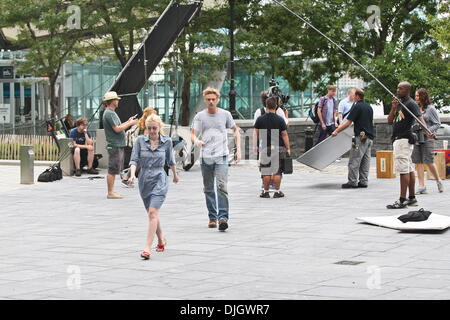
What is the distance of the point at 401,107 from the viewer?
14.6 m

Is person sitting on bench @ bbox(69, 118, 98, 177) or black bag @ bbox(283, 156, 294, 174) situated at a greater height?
person sitting on bench @ bbox(69, 118, 98, 177)

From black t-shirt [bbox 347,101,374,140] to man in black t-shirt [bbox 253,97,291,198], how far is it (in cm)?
161

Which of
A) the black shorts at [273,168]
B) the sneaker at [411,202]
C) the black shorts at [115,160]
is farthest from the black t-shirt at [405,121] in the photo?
the black shorts at [115,160]

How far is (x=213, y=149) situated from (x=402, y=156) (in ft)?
10.5

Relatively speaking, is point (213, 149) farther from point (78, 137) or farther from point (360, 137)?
point (78, 137)

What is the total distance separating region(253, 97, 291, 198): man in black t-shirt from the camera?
1619 centimetres

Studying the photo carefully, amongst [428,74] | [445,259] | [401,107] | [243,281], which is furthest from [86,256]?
[428,74]

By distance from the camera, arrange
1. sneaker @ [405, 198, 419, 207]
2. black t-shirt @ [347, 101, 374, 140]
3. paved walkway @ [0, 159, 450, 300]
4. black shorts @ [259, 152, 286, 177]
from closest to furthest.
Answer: paved walkway @ [0, 159, 450, 300]
sneaker @ [405, 198, 419, 207]
black shorts @ [259, 152, 286, 177]
black t-shirt @ [347, 101, 374, 140]

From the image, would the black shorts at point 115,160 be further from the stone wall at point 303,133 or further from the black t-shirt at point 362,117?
the stone wall at point 303,133

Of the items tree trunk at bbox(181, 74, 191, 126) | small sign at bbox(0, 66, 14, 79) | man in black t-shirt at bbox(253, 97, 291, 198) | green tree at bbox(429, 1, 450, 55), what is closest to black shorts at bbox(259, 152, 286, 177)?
man in black t-shirt at bbox(253, 97, 291, 198)

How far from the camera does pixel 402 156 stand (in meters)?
14.3

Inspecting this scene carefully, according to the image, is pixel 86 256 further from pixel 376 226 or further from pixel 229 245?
pixel 376 226

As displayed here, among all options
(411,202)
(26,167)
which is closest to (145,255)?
(411,202)

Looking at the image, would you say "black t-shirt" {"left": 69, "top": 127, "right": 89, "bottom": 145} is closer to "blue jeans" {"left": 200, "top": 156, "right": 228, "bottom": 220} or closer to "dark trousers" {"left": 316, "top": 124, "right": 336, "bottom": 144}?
"dark trousers" {"left": 316, "top": 124, "right": 336, "bottom": 144}
